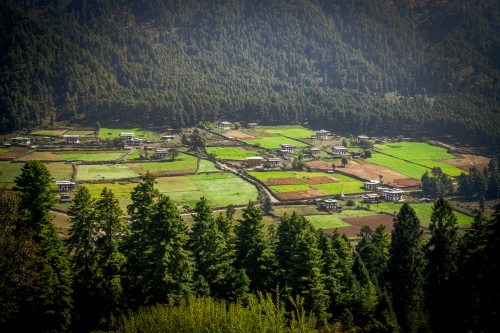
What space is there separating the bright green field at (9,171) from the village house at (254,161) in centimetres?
3767

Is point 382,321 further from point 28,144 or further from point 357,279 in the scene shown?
point 28,144

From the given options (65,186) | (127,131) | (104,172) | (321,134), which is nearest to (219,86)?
(321,134)

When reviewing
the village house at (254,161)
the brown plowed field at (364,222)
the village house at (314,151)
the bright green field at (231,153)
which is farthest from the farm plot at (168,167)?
the brown plowed field at (364,222)

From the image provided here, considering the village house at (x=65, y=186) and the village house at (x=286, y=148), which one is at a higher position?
the village house at (x=286, y=148)

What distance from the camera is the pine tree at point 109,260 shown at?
1166 inches

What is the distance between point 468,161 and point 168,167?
58.7m

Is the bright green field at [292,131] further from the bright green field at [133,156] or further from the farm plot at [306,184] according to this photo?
the bright green field at [133,156]

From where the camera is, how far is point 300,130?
12762cm

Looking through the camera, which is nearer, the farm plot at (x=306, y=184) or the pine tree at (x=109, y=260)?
the pine tree at (x=109, y=260)

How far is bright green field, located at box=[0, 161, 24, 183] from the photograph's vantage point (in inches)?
2761

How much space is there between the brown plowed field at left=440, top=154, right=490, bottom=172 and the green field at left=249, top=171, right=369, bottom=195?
983 inches

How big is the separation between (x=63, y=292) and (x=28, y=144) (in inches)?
2925

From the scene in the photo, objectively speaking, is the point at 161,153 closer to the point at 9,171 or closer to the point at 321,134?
the point at 9,171

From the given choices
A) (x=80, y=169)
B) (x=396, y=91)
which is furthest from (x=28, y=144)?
(x=396, y=91)
